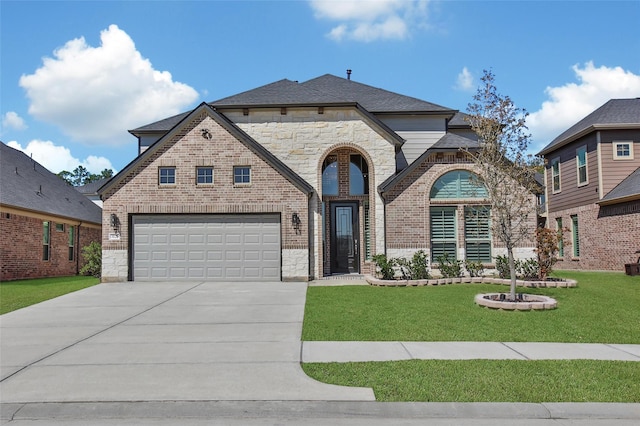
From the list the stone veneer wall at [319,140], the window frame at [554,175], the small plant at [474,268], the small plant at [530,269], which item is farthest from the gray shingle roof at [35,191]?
the window frame at [554,175]

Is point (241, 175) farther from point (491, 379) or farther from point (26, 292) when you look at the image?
point (491, 379)

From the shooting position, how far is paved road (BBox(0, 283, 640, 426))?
15.6 ft

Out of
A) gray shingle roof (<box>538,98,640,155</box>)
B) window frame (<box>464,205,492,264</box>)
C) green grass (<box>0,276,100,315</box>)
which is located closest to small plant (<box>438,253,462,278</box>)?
window frame (<box>464,205,492,264</box>)

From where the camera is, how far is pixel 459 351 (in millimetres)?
7070

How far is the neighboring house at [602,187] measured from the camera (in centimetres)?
1983

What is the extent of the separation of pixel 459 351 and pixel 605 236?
1777cm

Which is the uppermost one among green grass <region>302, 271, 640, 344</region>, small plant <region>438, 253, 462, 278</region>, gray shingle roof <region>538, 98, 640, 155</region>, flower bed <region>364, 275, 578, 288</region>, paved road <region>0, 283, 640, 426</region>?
gray shingle roof <region>538, 98, 640, 155</region>

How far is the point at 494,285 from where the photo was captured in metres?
14.8

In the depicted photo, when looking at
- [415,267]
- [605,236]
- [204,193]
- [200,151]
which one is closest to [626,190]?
[605,236]

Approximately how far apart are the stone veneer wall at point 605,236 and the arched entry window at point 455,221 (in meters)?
4.12

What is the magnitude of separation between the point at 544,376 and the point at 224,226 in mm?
12774

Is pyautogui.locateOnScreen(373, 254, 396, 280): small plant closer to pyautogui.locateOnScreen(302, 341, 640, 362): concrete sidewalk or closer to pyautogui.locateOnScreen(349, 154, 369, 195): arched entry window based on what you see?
pyautogui.locateOnScreen(349, 154, 369, 195): arched entry window

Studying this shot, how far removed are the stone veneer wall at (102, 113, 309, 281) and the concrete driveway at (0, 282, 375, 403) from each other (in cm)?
377

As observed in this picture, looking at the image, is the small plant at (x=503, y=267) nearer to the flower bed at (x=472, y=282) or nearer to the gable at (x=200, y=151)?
the flower bed at (x=472, y=282)
